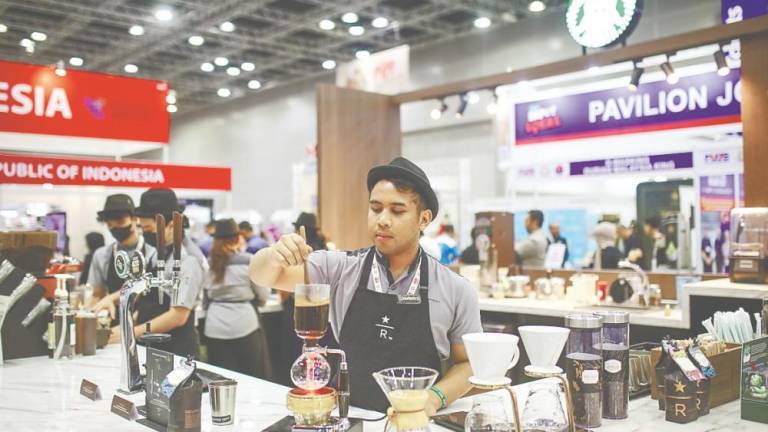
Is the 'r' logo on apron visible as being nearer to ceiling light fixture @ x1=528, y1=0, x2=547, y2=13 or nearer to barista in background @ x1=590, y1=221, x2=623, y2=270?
barista in background @ x1=590, y1=221, x2=623, y2=270

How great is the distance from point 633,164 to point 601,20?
376cm

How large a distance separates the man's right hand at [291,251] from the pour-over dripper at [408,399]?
469 mm

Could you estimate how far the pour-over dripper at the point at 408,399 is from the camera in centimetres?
144

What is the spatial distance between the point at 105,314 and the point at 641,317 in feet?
10.3

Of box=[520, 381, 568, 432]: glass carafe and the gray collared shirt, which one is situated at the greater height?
the gray collared shirt

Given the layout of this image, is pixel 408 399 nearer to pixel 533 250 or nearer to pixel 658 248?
pixel 533 250

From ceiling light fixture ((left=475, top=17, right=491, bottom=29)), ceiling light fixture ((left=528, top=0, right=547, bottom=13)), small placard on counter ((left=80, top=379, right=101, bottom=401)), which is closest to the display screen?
small placard on counter ((left=80, top=379, right=101, bottom=401))

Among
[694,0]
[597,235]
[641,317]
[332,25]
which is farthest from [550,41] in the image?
[641,317]

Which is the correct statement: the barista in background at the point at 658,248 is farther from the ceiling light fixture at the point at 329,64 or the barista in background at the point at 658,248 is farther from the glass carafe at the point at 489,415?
the ceiling light fixture at the point at 329,64

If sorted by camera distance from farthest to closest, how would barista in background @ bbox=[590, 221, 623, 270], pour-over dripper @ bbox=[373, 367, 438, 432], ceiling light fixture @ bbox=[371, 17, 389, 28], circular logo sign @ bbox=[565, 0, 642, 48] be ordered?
1. ceiling light fixture @ bbox=[371, 17, 389, 28]
2. barista in background @ bbox=[590, 221, 623, 270]
3. circular logo sign @ bbox=[565, 0, 642, 48]
4. pour-over dripper @ bbox=[373, 367, 438, 432]

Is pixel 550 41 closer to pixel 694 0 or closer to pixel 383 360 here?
pixel 694 0

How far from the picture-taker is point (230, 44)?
12.9 m

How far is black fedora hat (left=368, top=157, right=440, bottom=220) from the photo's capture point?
A: 2.07 meters

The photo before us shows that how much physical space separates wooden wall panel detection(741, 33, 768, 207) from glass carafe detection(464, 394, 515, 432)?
3.43m
